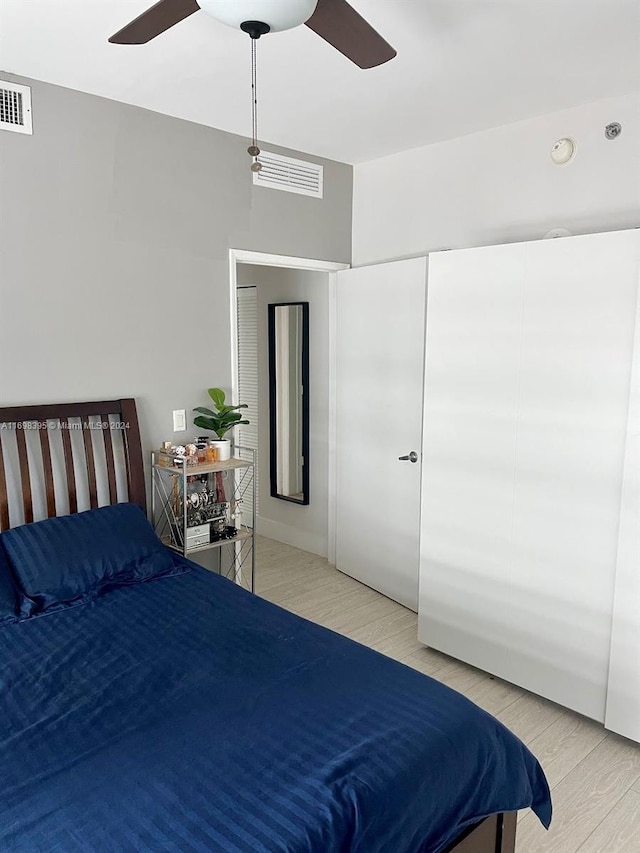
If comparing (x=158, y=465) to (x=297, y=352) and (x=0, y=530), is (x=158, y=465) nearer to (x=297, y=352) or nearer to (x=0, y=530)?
(x=0, y=530)

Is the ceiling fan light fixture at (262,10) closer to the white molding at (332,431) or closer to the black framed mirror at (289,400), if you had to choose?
the white molding at (332,431)

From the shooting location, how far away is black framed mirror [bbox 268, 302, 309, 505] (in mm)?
4402

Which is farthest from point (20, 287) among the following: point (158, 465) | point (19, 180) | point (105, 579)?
point (105, 579)

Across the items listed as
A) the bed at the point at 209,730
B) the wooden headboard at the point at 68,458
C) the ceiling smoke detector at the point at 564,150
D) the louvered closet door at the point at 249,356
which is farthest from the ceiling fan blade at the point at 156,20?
the louvered closet door at the point at 249,356

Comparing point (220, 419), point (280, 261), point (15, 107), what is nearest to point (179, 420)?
point (220, 419)

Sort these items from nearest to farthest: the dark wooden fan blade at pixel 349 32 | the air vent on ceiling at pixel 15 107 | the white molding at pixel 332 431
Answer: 1. the dark wooden fan blade at pixel 349 32
2. the air vent on ceiling at pixel 15 107
3. the white molding at pixel 332 431

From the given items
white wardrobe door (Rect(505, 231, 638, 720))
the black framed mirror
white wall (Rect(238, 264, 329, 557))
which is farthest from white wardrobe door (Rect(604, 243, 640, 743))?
the black framed mirror

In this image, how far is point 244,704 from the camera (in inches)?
66.4

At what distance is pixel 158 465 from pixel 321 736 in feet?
5.94

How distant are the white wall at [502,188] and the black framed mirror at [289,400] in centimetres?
72

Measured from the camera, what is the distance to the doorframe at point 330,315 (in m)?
3.37

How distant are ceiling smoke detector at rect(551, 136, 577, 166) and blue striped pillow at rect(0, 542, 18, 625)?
286cm

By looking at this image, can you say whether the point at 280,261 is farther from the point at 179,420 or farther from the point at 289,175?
the point at 179,420

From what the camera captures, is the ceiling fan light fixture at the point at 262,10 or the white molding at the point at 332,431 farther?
the white molding at the point at 332,431
